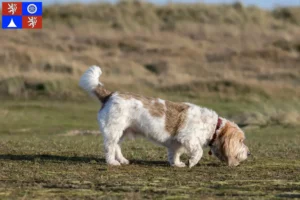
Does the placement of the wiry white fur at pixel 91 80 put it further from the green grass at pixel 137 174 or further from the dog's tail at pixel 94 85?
the green grass at pixel 137 174

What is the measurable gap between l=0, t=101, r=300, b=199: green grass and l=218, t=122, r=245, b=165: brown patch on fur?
0.65 feet

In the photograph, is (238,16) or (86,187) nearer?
(86,187)

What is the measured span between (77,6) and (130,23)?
5.07 meters

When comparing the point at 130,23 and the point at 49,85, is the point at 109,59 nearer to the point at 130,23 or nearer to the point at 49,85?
the point at 49,85

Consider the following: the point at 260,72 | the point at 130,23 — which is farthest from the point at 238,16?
the point at 260,72

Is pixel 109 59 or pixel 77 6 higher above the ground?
pixel 77 6

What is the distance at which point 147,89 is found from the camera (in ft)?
107

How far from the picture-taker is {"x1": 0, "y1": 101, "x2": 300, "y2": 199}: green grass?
9984mm

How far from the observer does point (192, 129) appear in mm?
12859

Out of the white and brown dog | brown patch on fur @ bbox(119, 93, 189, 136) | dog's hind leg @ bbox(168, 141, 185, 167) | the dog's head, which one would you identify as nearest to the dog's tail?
the white and brown dog

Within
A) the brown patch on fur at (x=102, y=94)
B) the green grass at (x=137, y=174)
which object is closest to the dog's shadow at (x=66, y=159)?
the green grass at (x=137, y=174)

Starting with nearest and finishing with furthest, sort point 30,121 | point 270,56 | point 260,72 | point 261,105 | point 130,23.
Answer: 1. point 30,121
2. point 261,105
3. point 260,72
4. point 270,56
5. point 130,23

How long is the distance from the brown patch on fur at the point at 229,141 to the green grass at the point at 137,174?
0.20 metres

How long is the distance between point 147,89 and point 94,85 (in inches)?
771
